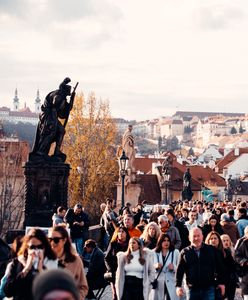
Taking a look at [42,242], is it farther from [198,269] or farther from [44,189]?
[44,189]

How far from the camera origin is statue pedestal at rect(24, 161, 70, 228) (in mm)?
18328

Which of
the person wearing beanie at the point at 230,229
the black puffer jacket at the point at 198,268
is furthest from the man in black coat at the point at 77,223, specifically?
the black puffer jacket at the point at 198,268

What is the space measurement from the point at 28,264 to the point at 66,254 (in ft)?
3.09

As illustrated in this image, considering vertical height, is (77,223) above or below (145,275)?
below

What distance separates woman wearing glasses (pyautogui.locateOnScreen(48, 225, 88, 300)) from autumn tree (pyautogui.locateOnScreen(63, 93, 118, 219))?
130 feet

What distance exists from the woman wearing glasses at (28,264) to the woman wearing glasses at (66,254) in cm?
48

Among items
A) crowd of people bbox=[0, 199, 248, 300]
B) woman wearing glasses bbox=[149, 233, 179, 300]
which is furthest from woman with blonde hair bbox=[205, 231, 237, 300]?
woman wearing glasses bbox=[149, 233, 179, 300]

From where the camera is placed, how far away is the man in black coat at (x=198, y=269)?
9.27m

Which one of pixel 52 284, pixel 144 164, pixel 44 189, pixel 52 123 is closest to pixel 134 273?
pixel 52 284

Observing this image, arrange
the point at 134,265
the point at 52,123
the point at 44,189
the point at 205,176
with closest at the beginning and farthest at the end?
the point at 134,265
the point at 52,123
the point at 44,189
the point at 205,176

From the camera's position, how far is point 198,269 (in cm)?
926

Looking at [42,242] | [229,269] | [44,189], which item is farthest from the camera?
[44,189]

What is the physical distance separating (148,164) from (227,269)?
3555 inches

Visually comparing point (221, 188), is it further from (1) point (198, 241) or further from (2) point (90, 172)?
(1) point (198, 241)
